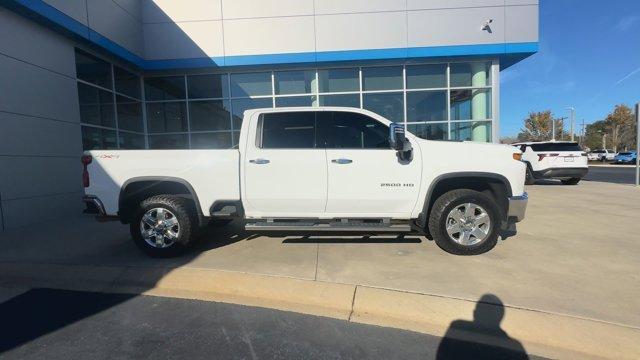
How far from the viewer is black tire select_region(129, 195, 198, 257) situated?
16.6ft

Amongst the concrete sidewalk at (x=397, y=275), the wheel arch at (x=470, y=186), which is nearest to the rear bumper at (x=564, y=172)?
the concrete sidewalk at (x=397, y=275)

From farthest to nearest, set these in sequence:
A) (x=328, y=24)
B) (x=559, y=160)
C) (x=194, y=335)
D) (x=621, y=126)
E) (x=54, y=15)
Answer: (x=621, y=126) → (x=559, y=160) → (x=328, y=24) → (x=54, y=15) → (x=194, y=335)

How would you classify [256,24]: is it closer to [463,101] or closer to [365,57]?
[365,57]

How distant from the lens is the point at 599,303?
359 cm

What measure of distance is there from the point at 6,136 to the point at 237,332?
7.37m

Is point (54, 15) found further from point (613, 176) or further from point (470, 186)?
point (613, 176)

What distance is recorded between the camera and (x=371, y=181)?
498 centimetres

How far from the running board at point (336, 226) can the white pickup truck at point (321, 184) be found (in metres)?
0.01

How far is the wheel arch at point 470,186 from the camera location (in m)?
4.91

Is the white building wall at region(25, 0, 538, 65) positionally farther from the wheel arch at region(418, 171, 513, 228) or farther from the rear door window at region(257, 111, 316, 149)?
the wheel arch at region(418, 171, 513, 228)

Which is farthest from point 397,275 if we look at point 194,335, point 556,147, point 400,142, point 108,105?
point 556,147

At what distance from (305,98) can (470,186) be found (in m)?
8.44

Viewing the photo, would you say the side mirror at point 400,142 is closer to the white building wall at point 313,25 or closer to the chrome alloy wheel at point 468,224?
the chrome alloy wheel at point 468,224

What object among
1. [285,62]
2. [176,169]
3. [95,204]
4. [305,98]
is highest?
[285,62]
